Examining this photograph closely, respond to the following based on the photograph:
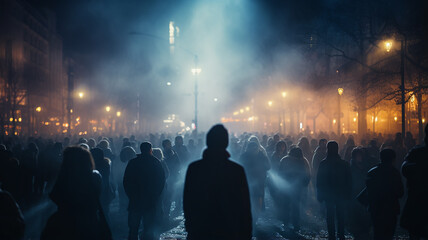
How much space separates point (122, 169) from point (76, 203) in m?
5.47

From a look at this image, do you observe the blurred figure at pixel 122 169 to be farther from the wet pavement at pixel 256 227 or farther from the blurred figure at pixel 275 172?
the blurred figure at pixel 275 172

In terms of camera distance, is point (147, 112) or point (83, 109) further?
point (147, 112)

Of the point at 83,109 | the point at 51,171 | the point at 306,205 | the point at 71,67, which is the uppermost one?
the point at 71,67

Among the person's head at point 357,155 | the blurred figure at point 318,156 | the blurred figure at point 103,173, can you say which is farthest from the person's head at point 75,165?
the blurred figure at point 318,156

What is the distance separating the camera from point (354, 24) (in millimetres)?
20438

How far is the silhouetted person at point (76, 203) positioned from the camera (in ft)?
10.8

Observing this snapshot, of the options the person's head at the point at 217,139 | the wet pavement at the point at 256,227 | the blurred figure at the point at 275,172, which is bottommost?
the wet pavement at the point at 256,227

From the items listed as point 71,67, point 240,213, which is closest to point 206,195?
point 240,213

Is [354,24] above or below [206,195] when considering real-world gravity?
above

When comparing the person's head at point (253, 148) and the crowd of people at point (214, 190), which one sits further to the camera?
the person's head at point (253, 148)

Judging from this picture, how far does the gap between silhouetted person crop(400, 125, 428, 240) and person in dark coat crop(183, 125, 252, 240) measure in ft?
8.77

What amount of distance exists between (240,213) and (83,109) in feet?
218

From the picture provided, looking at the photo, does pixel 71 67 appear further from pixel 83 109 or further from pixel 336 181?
pixel 336 181

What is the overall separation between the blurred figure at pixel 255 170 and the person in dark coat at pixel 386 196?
245 centimetres
